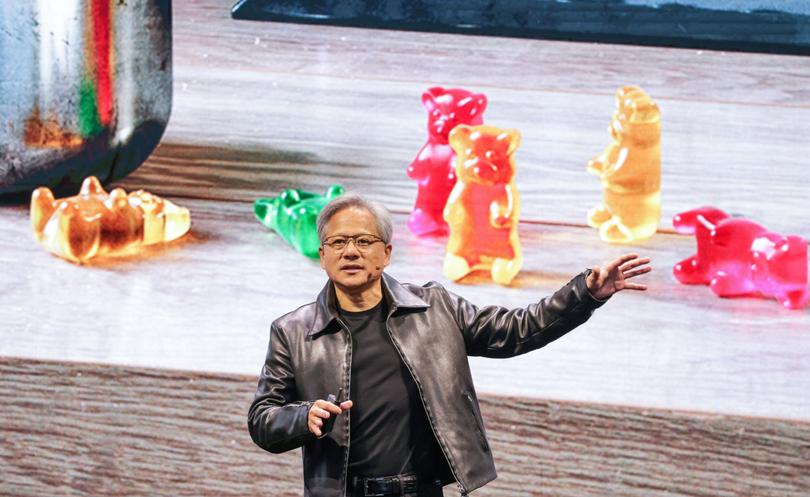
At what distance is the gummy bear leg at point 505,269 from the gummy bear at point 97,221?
8.9 inches

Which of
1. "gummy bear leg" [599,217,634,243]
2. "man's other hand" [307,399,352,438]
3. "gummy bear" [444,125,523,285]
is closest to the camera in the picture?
"man's other hand" [307,399,352,438]

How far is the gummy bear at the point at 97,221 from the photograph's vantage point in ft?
3.09

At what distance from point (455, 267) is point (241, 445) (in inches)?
7.7

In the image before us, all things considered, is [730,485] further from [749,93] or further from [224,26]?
[224,26]

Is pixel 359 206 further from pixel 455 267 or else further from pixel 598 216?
pixel 598 216

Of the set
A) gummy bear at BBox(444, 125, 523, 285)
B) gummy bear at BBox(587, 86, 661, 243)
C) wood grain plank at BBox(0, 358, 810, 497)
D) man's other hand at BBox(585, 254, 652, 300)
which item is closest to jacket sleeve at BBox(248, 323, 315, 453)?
man's other hand at BBox(585, 254, 652, 300)

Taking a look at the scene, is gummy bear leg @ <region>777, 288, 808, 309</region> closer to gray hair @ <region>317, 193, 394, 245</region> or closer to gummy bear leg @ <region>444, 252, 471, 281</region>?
gummy bear leg @ <region>444, 252, 471, 281</region>

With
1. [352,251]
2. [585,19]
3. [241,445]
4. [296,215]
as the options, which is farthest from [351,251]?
[585,19]

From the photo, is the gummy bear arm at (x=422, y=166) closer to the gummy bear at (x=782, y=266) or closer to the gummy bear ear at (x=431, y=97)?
the gummy bear ear at (x=431, y=97)

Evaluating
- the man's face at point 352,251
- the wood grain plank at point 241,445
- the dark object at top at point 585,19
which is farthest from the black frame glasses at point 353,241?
the dark object at top at point 585,19

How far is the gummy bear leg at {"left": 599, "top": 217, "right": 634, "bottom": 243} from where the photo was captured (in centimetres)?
100

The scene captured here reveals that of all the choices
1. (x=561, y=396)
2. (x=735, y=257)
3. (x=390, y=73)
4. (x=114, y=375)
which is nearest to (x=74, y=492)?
(x=114, y=375)

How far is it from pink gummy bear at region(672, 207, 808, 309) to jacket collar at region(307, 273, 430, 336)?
15.2 inches

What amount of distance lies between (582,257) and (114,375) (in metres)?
0.34
